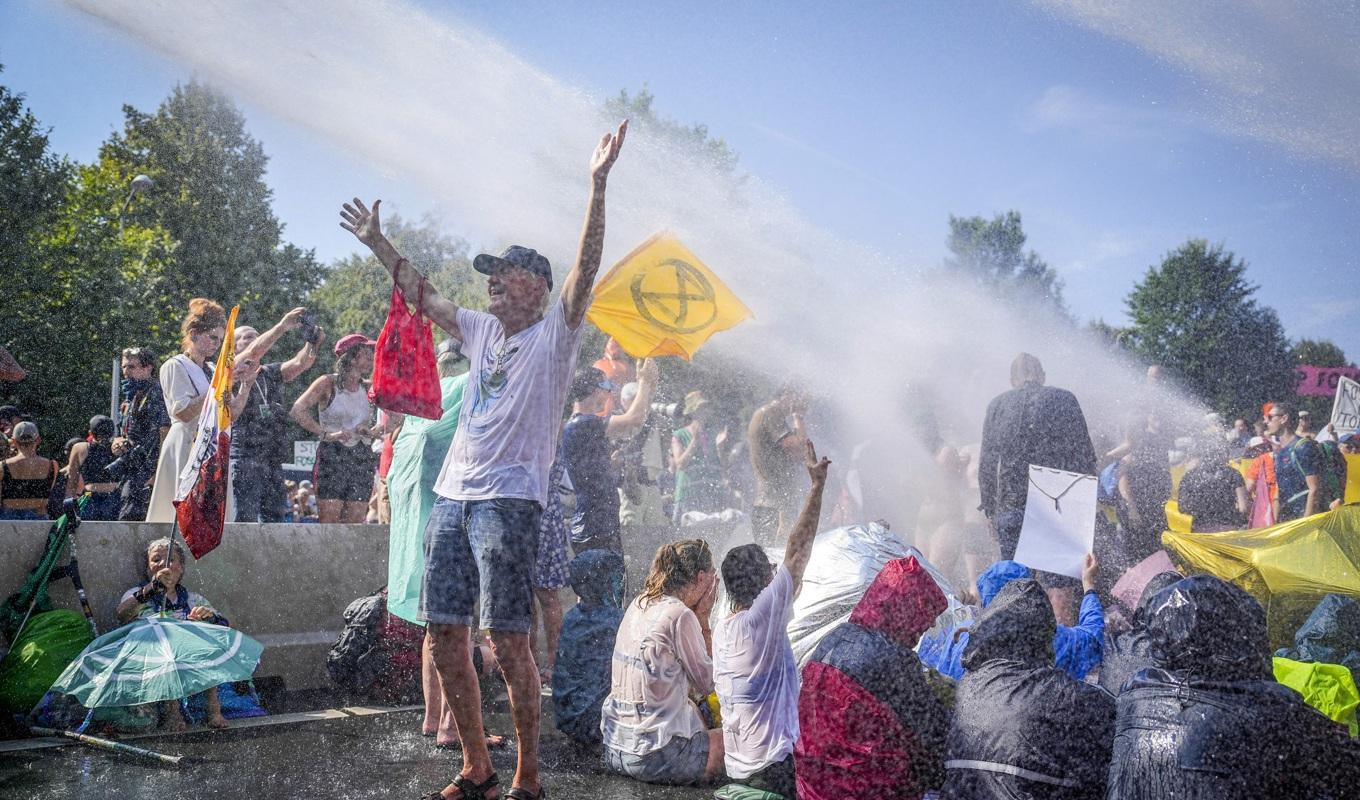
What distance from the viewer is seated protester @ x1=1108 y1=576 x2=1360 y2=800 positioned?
294 centimetres

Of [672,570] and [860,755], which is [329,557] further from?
[860,755]

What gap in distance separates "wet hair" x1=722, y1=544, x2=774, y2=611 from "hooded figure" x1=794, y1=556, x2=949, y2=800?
53 centimetres

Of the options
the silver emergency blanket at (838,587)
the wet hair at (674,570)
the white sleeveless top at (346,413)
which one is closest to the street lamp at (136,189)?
the white sleeveless top at (346,413)

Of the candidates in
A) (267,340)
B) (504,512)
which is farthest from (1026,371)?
(267,340)

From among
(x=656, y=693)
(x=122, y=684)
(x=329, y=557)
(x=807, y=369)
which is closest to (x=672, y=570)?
(x=656, y=693)

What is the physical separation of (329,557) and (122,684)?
2.10 m

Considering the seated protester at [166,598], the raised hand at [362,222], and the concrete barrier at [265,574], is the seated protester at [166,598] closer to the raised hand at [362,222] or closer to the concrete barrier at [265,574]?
the concrete barrier at [265,574]

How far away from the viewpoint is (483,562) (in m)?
3.94

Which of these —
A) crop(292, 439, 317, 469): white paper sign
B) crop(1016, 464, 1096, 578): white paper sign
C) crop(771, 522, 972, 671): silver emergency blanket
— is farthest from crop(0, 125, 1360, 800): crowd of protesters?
crop(292, 439, 317, 469): white paper sign

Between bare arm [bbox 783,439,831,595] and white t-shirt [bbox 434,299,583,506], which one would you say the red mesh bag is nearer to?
white t-shirt [bbox 434,299,583,506]

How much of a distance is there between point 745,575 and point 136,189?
31729mm

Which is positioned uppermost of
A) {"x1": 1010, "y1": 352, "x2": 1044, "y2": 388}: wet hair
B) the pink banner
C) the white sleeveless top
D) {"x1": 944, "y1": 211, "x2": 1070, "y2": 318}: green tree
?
{"x1": 944, "y1": 211, "x2": 1070, "y2": 318}: green tree

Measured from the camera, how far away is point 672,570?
4.86 metres

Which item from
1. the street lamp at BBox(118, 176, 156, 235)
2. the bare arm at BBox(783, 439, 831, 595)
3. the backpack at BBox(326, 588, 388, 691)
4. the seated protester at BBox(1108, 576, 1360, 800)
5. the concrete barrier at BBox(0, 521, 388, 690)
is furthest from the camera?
the street lamp at BBox(118, 176, 156, 235)
